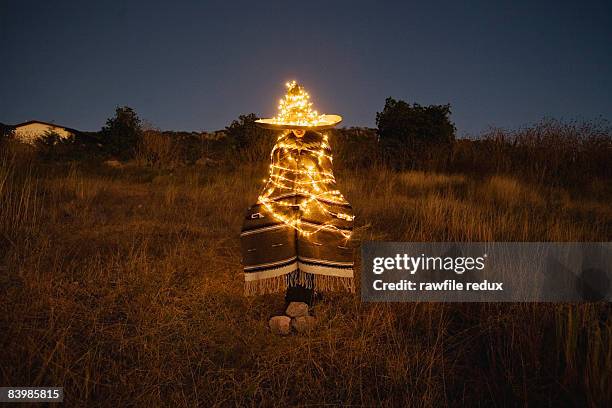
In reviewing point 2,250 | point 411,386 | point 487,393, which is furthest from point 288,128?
point 2,250

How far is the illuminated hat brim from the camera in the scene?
2678mm

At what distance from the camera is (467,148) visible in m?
12.0

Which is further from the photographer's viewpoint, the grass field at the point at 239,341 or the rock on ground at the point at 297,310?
the rock on ground at the point at 297,310

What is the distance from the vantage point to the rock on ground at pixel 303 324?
8.55 feet

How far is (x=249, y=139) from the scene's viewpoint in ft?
48.6

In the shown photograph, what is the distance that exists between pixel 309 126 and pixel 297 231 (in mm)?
765

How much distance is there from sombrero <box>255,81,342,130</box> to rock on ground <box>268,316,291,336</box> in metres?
1.37

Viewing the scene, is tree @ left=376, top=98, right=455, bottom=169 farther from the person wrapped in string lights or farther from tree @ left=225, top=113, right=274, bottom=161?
the person wrapped in string lights

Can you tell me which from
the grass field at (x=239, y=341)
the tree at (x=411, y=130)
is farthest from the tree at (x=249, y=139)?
the grass field at (x=239, y=341)

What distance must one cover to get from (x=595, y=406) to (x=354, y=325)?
1.39 metres

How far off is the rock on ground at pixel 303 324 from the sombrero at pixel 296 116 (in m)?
1.36

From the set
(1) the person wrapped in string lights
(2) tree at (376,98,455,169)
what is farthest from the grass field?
(2) tree at (376,98,455,169)

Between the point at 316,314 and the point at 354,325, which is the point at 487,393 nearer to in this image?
the point at 354,325

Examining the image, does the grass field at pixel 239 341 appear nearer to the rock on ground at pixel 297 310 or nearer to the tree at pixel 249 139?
the rock on ground at pixel 297 310
